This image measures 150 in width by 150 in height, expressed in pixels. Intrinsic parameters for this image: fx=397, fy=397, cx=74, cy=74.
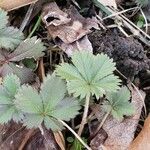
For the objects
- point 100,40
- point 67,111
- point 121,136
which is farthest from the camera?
point 100,40

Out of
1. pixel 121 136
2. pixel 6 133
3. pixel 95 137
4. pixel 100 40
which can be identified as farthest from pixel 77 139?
pixel 100 40

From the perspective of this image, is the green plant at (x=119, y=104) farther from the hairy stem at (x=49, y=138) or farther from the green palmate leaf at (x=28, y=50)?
the green palmate leaf at (x=28, y=50)

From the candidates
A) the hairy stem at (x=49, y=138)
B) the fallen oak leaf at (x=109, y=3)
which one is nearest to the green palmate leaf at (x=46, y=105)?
the hairy stem at (x=49, y=138)

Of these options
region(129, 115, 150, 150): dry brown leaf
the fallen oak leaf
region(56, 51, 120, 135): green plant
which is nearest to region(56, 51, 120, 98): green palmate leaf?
region(56, 51, 120, 135): green plant

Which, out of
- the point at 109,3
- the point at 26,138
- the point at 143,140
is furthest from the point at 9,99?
the point at 109,3

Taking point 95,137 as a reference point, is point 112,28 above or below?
above

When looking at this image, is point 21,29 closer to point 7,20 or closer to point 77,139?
point 7,20

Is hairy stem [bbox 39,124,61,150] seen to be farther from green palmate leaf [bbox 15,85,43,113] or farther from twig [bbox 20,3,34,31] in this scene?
twig [bbox 20,3,34,31]
